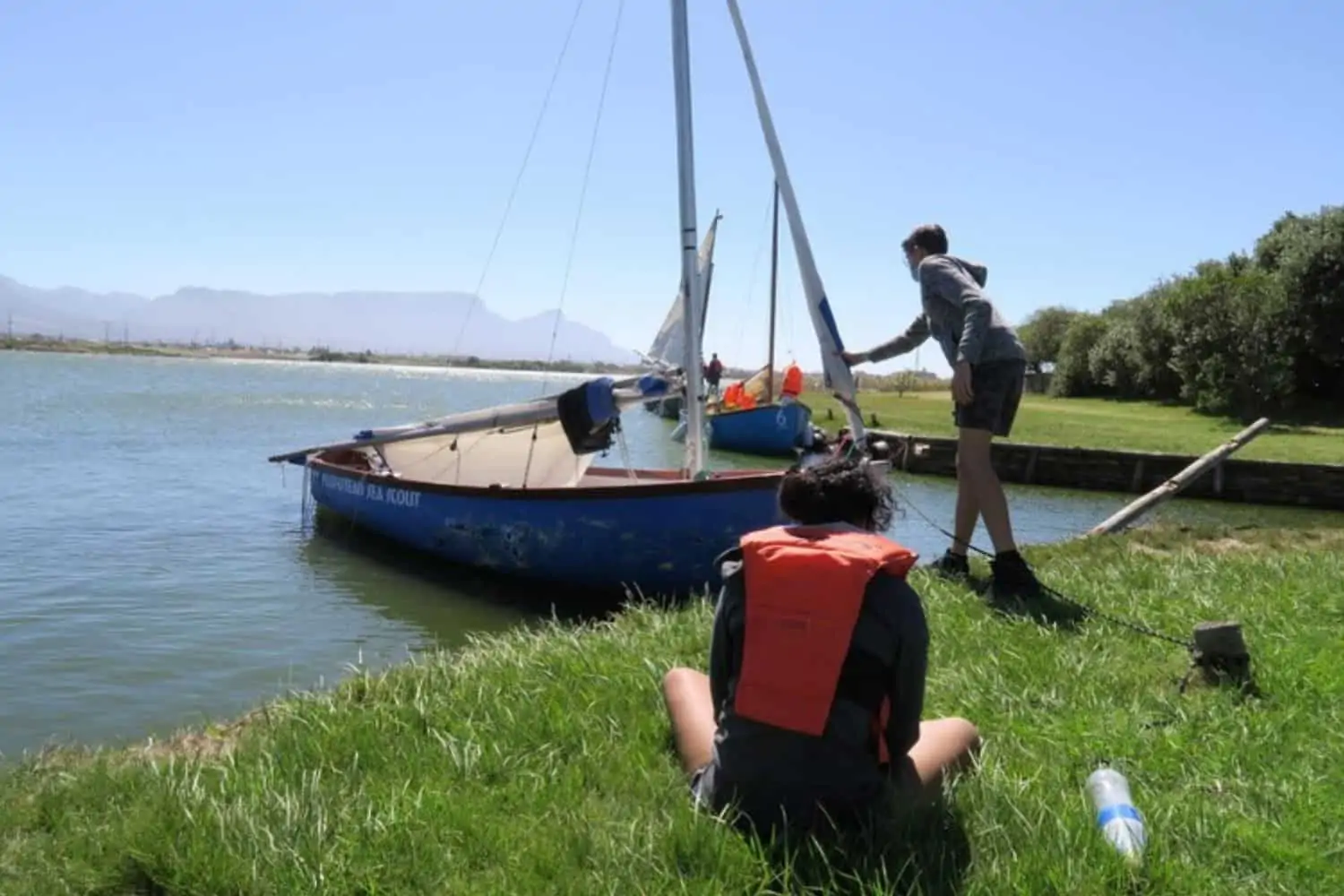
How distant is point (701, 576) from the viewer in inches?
448

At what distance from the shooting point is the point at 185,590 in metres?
11.9

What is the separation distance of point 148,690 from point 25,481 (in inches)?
575

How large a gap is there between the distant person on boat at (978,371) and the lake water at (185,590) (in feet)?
17.2

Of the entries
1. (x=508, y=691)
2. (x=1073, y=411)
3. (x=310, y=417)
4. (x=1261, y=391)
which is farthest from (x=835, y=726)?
(x=310, y=417)

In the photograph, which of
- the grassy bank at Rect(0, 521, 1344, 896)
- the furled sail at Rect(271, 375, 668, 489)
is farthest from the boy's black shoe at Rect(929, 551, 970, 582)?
the furled sail at Rect(271, 375, 668, 489)

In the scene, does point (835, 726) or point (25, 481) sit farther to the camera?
point (25, 481)

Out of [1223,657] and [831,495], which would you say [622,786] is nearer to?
[831,495]

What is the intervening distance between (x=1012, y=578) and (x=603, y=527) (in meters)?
5.27

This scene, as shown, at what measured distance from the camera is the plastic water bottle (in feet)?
10.8

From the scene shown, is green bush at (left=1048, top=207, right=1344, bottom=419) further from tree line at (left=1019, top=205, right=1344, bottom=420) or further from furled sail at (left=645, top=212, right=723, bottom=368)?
furled sail at (left=645, top=212, right=723, bottom=368)

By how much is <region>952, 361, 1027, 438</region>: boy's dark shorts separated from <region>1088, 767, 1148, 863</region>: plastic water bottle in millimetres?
3124

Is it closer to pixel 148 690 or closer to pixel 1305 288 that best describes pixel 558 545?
pixel 148 690

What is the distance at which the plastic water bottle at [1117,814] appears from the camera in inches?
129

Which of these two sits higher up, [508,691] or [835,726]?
[835,726]
